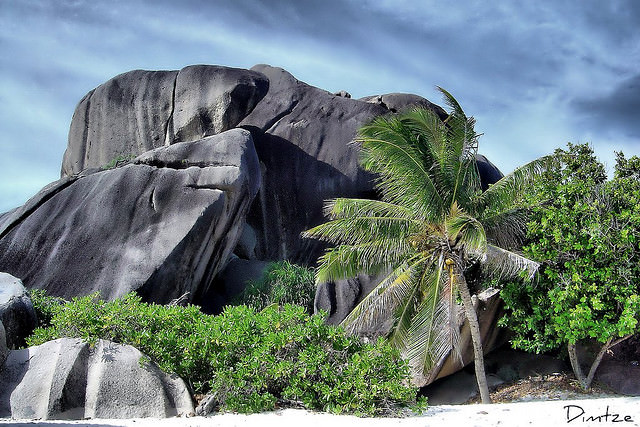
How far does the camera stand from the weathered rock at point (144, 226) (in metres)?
17.2

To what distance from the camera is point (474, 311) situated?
1520 centimetres

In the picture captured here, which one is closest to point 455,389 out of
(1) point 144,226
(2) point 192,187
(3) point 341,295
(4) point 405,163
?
(3) point 341,295

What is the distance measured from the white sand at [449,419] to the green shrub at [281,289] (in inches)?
429

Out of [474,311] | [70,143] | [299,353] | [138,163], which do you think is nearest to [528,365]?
[474,311]

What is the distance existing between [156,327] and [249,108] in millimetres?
13913

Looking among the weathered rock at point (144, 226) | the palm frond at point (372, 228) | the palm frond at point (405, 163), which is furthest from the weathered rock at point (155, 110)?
the palm frond at point (372, 228)

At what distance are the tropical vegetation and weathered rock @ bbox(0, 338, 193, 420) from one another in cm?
946

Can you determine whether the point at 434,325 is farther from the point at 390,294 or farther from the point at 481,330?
the point at 481,330

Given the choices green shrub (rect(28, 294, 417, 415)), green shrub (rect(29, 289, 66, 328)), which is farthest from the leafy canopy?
green shrub (rect(29, 289, 66, 328))

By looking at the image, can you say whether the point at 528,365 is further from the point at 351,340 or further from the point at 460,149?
the point at 351,340

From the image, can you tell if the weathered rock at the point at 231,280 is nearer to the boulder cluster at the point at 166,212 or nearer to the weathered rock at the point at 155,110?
the boulder cluster at the point at 166,212

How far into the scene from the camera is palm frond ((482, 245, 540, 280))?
1378 cm

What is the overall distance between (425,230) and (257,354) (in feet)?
23.7

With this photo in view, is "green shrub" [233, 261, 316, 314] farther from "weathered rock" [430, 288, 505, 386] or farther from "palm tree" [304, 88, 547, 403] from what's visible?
"weathered rock" [430, 288, 505, 386]
